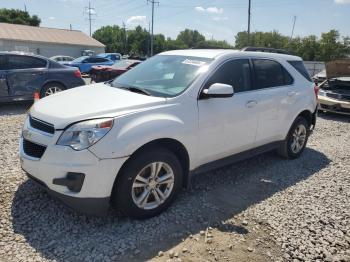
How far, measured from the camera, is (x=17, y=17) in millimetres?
60812

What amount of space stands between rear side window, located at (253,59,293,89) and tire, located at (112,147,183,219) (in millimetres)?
1864

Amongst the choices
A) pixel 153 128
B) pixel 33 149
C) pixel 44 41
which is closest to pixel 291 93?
pixel 153 128

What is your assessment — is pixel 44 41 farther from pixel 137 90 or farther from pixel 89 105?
pixel 89 105

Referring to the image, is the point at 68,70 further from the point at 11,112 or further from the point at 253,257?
the point at 253,257

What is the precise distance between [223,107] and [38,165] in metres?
2.14

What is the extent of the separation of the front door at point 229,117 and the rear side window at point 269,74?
212mm

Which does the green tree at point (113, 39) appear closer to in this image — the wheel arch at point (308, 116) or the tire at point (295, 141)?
the wheel arch at point (308, 116)

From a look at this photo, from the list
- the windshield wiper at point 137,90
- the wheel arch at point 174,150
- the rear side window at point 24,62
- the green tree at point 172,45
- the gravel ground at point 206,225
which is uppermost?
the green tree at point 172,45

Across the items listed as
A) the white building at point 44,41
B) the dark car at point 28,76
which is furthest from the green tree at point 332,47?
the dark car at point 28,76

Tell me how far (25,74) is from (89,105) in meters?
6.05

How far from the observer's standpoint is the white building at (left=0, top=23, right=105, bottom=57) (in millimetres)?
37875

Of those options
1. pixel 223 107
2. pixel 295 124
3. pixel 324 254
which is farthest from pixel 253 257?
pixel 295 124

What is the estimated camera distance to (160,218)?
3.52m

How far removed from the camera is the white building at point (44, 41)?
1491 inches
